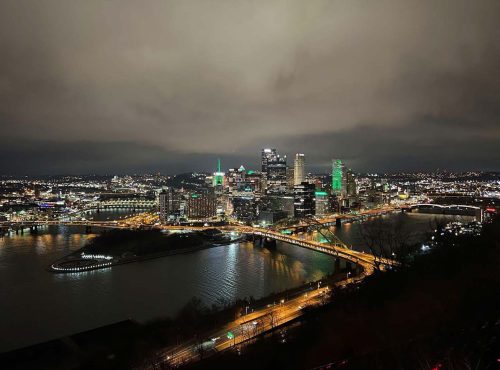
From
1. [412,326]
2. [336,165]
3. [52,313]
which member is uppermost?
[336,165]

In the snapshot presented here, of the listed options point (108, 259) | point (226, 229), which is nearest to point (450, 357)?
point (108, 259)

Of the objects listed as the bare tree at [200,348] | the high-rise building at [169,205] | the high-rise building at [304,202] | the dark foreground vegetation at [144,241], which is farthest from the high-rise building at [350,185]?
the bare tree at [200,348]

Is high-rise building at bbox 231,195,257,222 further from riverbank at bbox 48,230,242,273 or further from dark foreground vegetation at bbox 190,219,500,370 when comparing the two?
dark foreground vegetation at bbox 190,219,500,370

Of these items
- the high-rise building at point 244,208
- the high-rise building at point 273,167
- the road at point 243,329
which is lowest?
the road at point 243,329

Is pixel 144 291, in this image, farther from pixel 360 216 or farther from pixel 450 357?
pixel 360 216

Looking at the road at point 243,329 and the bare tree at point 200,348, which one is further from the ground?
the bare tree at point 200,348

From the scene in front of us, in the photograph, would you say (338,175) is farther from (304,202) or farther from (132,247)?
(132,247)

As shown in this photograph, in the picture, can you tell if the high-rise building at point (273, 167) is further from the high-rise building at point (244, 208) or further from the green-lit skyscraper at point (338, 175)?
the high-rise building at point (244, 208)
